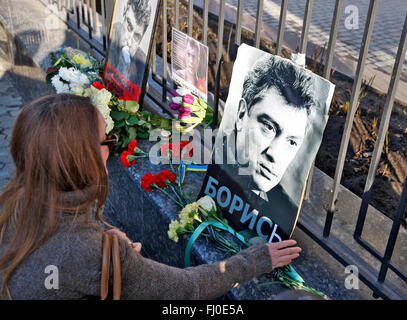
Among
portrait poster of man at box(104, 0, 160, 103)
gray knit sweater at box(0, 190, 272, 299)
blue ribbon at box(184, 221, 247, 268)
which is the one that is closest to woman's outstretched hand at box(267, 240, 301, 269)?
blue ribbon at box(184, 221, 247, 268)

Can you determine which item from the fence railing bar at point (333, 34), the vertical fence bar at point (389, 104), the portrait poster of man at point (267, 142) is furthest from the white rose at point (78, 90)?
the vertical fence bar at point (389, 104)

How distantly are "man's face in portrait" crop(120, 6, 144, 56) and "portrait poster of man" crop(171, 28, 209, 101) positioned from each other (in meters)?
0.44

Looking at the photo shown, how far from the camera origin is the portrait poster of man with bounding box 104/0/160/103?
2.92 m

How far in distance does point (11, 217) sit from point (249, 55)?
1.17 metres

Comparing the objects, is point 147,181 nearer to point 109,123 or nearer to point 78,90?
point 109,123

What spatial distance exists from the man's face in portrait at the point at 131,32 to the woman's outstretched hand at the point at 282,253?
178cm

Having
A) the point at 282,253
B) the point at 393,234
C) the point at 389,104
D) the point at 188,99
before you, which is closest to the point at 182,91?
the point at 188,99

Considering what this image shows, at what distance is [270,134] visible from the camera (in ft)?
6.32

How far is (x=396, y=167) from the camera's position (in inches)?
116

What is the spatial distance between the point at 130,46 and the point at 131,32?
3.7 inches

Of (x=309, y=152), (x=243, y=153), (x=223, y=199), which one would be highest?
(x=309, y=152)

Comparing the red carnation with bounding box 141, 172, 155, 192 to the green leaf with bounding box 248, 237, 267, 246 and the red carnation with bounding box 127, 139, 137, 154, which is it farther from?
the green leaf with bounding box 248, 237, 267, 246
